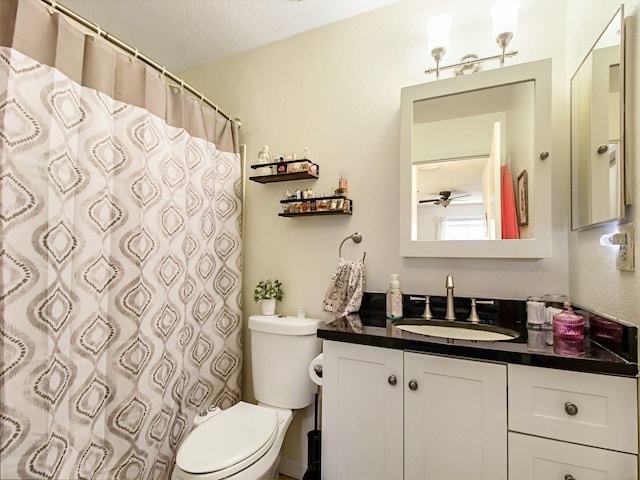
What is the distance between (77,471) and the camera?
3.65ft

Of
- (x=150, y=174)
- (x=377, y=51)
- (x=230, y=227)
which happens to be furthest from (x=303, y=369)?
(x=377, y=51)

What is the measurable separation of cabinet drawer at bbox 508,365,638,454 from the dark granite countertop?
0.04m

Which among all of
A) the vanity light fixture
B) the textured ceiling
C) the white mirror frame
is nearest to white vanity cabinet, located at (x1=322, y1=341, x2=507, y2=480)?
the white mirror frame

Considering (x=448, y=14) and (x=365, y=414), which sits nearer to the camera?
(x=365, y=414)

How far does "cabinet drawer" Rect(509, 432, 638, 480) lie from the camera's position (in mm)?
856

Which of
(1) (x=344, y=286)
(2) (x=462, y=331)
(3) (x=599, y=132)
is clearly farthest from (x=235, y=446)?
(3) (x=599, y=132)

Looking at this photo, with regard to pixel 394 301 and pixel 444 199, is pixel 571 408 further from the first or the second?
pixel 444 199

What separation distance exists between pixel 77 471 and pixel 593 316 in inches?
72.3

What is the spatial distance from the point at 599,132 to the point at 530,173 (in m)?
0.27

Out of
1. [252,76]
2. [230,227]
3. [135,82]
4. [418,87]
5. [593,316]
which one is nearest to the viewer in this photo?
[593,316]

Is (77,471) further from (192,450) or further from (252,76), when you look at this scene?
(252,76)

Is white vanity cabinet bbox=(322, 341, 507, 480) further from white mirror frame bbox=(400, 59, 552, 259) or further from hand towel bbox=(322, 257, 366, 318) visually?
white mirror frame bbox=(400, 59, 552, 259)

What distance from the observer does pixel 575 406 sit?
A: 2.95ft

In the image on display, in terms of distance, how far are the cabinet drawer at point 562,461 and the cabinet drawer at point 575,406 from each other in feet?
0.07
